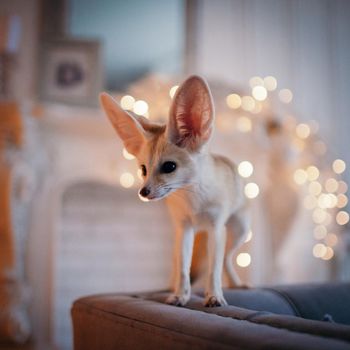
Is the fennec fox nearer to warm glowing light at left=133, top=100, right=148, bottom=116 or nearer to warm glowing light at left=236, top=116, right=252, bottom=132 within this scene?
warm glowing light at left=133, top=100, right=148, bottom=116

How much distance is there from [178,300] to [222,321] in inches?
10.2

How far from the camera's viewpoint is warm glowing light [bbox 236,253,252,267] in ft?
9.83

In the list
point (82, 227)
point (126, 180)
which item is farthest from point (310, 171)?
point (82, 227)

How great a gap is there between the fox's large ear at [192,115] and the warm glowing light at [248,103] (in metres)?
1.97

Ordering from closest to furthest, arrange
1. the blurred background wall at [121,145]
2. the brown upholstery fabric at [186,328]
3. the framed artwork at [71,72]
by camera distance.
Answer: the brown upholstery fabric at [186,328], the blurred background wall at [121,145], the framed artwork at [71,72]

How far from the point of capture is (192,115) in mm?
982

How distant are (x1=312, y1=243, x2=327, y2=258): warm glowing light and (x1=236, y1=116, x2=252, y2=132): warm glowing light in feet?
3.59

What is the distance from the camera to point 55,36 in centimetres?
273

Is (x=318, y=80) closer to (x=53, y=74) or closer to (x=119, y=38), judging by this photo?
(x=119, y=38)

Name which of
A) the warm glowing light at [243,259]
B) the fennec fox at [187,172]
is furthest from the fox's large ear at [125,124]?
the warm glowing light at [243,259]

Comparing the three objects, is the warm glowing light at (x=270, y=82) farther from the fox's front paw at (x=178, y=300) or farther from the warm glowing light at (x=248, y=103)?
the fox's front paw at (x=178, y=300)

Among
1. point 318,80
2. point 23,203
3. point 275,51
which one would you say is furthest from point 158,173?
point 318,80

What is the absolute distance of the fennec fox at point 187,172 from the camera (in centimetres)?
96

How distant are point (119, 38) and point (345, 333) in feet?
8.13
